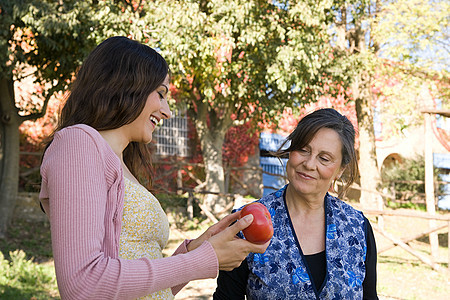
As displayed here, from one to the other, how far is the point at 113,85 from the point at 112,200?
16.5 inches

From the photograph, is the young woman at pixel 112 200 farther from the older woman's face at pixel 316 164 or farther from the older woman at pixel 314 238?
the older woman's face at pixel 316 164

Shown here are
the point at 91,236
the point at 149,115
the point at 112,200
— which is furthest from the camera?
the point at 149,115

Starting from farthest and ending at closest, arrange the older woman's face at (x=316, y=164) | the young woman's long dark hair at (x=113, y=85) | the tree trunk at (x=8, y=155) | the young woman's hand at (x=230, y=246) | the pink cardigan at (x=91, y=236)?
the tree trunk at (x=8, y=155), the older woman's face at (x=316, y=164), the young woman's long dark hair at (x=113, y=85), the young woman's hand at (x=230, y=246), the pink cardigan at (x=91, y=236)

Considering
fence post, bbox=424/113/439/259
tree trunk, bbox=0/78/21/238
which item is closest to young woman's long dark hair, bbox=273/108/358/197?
fence post, bbox=424/113/439/259

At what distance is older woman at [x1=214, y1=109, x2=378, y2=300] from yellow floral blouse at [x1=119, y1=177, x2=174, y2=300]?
0.68m

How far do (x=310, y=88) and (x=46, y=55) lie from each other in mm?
6301

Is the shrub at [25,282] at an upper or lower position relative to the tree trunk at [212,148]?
lower

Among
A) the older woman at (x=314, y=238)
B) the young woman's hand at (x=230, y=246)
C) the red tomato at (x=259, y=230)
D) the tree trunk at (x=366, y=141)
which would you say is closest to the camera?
the young woman's hand at (x=230, y=246)

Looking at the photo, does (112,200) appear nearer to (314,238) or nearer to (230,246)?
(230,246)

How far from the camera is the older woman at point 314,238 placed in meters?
2.36

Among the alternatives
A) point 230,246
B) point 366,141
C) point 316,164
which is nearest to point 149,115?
point 230,246

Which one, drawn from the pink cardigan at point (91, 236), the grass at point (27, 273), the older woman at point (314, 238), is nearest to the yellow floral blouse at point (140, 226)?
the pink cardigan at point (91, 236)

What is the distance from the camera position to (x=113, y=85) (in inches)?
67.6

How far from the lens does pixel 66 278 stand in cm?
138
